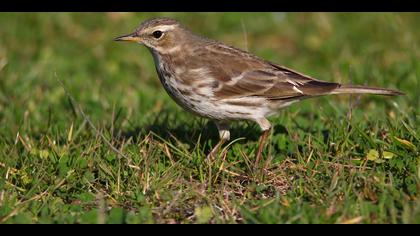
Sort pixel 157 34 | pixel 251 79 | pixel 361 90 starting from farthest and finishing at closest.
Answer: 1. pixel 157 34
2. pixel 251 79
3. pixel 361 90

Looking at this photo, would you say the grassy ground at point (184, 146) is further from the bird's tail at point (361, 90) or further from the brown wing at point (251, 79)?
the brown wing at point (251, 79)

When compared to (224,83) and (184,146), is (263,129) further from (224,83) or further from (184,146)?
(184,146)

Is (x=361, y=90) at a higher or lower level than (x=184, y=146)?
higher

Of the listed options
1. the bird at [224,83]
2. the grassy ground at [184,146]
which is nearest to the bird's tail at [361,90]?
the bird at [224,83]

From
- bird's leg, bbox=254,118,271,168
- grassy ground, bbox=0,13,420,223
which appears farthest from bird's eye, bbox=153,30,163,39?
bird's leg, bbox=254,118,271,168

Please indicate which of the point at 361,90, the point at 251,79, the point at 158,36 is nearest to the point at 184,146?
the point at 251,79

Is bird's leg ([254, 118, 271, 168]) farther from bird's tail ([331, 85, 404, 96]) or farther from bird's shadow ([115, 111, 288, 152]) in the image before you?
bird's tail ([331, 85, 404, 96])

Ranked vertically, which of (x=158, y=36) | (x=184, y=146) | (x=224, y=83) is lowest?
(x=184, y=146)
